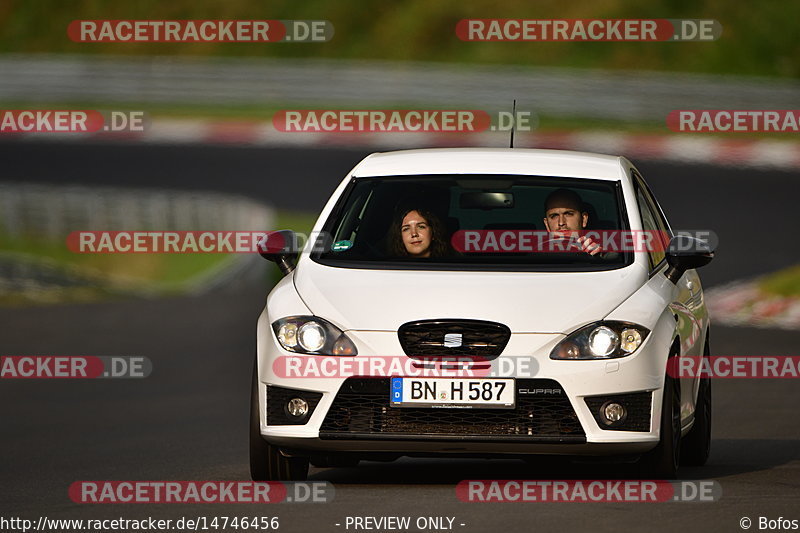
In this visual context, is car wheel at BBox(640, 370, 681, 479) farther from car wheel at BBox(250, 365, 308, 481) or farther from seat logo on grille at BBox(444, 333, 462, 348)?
car wheel at BBox(250, 365, 308, 481)

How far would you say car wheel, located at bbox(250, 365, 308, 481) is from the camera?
8.49 meters

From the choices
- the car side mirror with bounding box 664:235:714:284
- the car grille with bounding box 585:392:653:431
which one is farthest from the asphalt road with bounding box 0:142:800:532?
the car side mirror with bounding box 664:235:714:284

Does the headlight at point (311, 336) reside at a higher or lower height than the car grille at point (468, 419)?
higher

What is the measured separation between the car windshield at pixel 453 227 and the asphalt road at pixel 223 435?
1.07 meters

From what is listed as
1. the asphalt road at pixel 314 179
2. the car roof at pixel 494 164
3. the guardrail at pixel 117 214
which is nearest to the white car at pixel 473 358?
the car roof at pixel 494 164

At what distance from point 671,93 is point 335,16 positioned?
1773cm

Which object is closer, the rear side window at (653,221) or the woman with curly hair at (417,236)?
the woman with curly hair at (417,236)

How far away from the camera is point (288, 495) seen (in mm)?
8352

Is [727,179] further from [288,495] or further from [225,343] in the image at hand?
[288,495]

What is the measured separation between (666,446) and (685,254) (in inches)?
42.8

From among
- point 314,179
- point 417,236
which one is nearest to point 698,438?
point 417,236

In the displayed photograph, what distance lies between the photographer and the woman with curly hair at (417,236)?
29.7 ft

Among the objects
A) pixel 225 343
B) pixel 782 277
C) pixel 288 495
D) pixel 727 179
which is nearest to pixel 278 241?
pixel 288 495

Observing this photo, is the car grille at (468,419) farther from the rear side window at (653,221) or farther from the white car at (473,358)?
the rear side window at (653,221)
